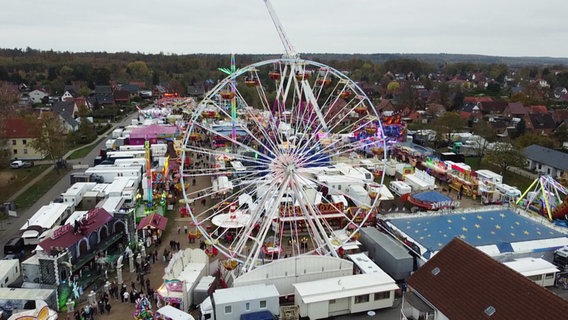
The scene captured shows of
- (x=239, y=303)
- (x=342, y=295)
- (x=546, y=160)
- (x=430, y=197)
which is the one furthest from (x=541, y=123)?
(x=239, y=303)

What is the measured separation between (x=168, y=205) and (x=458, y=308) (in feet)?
71.6

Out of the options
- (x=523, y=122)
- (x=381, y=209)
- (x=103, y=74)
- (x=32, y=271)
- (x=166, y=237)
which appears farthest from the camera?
(x=103, y=74)

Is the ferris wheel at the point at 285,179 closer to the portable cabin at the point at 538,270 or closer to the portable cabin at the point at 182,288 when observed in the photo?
the portable cabin at the point at 182,288

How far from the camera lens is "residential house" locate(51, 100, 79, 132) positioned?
56.2 metres

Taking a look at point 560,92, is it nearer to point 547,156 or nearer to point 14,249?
point 547,156

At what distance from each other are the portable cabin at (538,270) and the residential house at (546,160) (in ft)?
61.5

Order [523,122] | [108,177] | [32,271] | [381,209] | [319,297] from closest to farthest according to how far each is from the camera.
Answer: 1. [319,297]
2. [32,271]
3. [381,209]
4. [108,177]
5. [523,122]

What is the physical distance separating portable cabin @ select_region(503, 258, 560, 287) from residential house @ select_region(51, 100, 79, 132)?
170 feet

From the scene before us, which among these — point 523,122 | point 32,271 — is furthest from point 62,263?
point 523,122

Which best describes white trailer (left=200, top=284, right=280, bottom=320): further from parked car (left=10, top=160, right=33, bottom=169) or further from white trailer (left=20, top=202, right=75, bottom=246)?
parked car (left=10, top=160, right=33, bottom=169)

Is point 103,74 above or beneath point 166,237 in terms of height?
above

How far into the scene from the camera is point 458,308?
14.6m

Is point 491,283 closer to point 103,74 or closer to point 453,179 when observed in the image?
point 453,179

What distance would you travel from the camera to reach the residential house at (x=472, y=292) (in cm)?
1330
